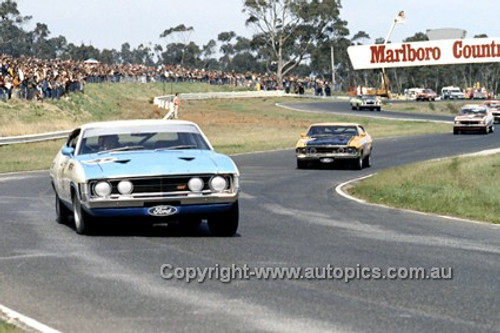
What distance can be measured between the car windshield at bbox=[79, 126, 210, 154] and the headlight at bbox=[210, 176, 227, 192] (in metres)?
1.19

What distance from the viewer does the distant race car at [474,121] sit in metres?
53.4

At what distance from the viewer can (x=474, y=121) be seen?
53.3 m

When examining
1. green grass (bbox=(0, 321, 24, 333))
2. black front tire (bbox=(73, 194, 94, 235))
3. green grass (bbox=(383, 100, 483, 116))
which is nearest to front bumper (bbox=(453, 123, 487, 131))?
green grass (bbox=(383, 100, 483, 116))

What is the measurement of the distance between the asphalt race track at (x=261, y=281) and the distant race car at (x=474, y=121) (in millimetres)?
35657

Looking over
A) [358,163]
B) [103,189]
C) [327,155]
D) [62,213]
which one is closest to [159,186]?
[103,189]

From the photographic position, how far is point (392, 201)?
66.6 ft

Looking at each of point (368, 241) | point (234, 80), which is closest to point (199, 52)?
point (234, 80)

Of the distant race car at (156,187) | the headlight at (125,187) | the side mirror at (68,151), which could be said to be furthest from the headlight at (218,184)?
the side mirror at (68,151)

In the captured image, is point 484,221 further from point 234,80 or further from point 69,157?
point 234,80

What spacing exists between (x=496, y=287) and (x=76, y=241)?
5.46 m

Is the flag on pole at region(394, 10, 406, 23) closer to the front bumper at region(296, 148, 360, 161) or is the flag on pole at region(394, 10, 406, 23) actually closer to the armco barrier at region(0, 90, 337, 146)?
the armco barrier at region(0, 90, 337, 146)

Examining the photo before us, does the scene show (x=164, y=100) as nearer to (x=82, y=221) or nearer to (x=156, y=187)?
(x=82, y=221)

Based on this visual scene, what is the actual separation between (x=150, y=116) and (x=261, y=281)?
2006 inches

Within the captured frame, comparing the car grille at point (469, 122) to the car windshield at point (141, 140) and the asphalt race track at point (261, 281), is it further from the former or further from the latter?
the car windshield at point (141, 140)
